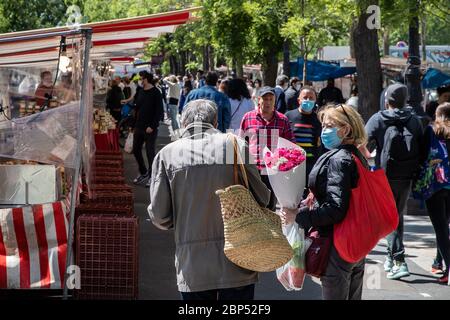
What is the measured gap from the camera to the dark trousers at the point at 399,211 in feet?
25.9

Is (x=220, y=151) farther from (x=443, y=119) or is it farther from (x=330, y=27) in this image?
(x=330, y=27)

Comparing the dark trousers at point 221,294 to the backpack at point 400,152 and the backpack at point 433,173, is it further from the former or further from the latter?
the backpack at point 433,173

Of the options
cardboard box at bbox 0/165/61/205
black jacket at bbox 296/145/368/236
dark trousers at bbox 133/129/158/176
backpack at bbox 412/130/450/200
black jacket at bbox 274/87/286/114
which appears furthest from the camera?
black jacket at bbox 274/87/286/114

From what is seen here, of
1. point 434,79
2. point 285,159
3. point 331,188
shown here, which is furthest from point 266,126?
point 434,79

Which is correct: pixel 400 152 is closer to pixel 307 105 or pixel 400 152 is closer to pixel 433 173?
pixel 433 173

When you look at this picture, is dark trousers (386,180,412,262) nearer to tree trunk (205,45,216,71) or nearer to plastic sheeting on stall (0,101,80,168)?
plastic sheeting on stall (0,101,80,168)

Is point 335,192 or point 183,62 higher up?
point 183,62

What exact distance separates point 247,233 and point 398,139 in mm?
3461

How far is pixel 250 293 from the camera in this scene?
4.91m

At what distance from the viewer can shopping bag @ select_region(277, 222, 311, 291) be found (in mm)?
5336

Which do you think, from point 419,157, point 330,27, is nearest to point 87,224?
point 419,157

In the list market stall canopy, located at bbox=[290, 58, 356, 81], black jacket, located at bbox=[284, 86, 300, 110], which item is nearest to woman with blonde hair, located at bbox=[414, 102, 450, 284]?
black jacket, located at bbox=[284, 86, 300, 110]

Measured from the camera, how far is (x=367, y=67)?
1444 cm

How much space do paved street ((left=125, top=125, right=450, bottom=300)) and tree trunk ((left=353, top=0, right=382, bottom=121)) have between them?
433cm
